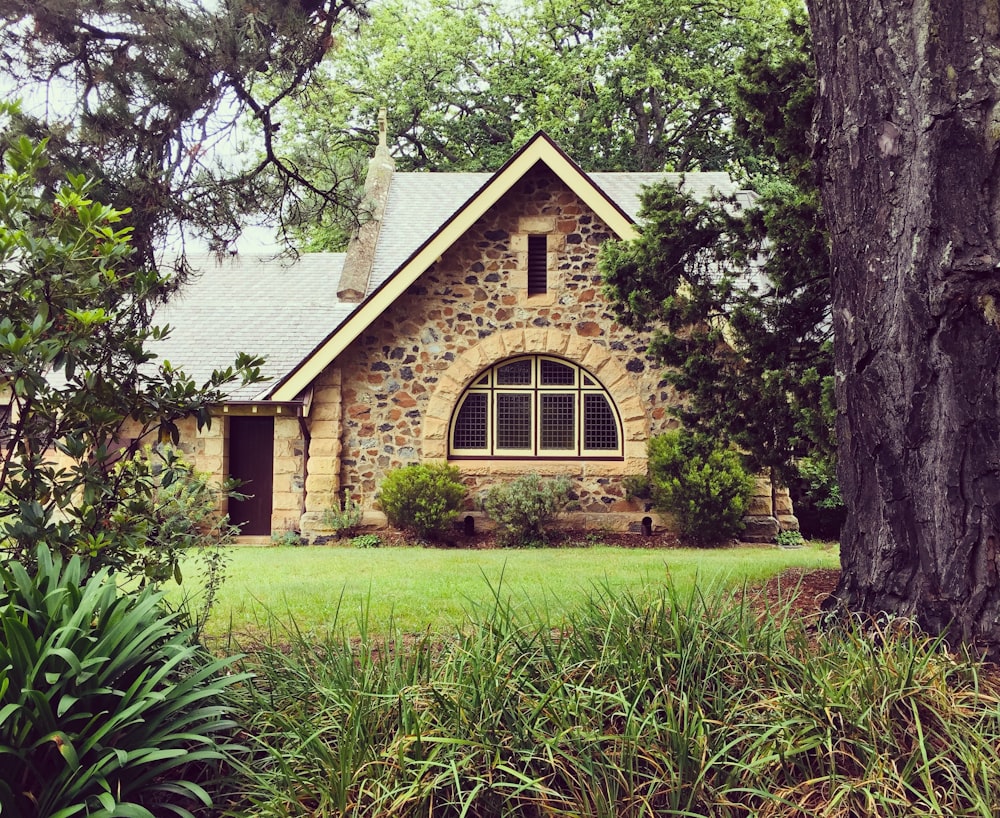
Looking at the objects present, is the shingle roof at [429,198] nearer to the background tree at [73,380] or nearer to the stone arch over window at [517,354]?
the stone arch over window at [517,354]

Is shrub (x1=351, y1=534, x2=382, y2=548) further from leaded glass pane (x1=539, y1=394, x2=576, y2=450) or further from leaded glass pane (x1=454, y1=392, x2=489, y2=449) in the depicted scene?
leaded glass pane (x1=539, y1=394, x2=576, y2=450)

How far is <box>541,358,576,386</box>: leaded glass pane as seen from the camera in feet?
41.6

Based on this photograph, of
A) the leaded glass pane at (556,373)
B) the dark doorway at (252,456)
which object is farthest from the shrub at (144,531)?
the dark doorway at (252,456)

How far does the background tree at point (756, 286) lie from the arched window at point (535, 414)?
4.49 metres

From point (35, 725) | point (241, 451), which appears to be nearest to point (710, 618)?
point (35, 725)

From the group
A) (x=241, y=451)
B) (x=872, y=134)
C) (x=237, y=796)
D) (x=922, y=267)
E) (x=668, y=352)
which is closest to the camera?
(x=237, y=796)

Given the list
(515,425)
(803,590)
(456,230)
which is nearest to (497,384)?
(515,425)

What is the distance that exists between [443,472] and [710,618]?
332 inches

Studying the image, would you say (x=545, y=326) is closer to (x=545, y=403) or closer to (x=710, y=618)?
(x=545, y=403)

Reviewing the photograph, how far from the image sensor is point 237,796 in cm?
312

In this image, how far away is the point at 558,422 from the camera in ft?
41.4

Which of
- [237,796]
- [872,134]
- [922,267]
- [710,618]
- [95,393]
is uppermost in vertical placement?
[872,134]

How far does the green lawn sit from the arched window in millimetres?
1939

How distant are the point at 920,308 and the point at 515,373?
29.1ft
